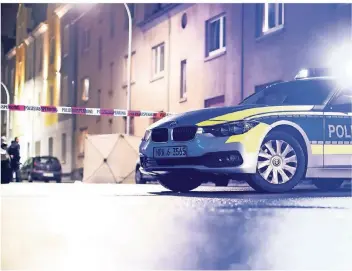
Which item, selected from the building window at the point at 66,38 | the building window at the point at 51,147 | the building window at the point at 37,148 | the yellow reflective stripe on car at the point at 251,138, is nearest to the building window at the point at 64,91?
the building window at the point at 66,38

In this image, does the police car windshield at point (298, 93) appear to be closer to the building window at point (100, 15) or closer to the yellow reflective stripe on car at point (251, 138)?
the yellow reflective stripe on car at point (251, 138)

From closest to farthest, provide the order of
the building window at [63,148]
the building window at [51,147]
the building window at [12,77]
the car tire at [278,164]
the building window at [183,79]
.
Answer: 1. the car tire at [278,164]
2. the building window at [183,79]
3. the building window at [63,148]
4. the building window at [51,147]
5. the building window at [12,77]

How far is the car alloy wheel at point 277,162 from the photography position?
740 cm

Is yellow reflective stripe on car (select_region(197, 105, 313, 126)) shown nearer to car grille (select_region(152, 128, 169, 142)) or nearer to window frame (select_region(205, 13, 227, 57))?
car grille (select_region(152, 128, 169, 142))

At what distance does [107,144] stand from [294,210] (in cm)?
1233

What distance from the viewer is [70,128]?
31094 millimetres

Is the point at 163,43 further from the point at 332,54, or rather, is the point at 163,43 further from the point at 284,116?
the point at 284,116

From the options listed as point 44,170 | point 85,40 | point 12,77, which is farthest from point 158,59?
point 12,77

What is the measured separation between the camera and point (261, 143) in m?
7.38

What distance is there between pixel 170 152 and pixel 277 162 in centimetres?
119

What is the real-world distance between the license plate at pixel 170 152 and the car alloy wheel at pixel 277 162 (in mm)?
841

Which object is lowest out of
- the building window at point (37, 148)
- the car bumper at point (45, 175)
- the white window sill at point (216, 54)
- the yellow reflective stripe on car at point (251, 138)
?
the car bumper at point (45, 175)

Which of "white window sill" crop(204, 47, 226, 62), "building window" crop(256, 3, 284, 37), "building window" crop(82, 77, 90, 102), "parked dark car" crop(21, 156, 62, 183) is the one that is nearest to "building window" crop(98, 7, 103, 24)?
"building window" crop(82, 77, 90, 102)

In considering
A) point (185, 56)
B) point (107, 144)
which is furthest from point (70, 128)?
point (107, 144)
